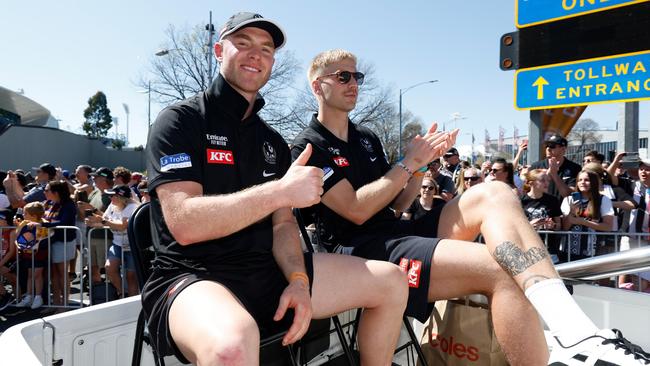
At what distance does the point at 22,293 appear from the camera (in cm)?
653

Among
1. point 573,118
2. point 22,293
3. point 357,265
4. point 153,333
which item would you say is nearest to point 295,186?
point 357,265

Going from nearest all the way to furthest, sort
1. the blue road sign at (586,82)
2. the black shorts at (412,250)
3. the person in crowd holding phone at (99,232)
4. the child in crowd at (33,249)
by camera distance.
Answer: the black shorts at (412,250), the blue road sign at (586,82), the child in crowd at (33,249), the person in crowd holding phone at (99,232)

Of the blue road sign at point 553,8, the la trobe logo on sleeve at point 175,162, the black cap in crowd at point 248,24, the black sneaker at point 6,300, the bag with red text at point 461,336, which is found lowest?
the black sneaker at point 6,300

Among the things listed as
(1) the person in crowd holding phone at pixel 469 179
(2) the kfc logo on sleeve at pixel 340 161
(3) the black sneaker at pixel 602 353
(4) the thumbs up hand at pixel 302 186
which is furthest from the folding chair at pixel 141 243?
(1) the person in crowd holding phone at pixel 469 179

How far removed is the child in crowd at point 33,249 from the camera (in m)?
6.12

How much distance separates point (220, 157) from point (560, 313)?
1327 millimetres

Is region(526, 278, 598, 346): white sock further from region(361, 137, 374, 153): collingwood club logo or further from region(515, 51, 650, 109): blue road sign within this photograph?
region(515, 51, 650, 109): blue road sign

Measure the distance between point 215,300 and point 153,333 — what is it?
0.28m

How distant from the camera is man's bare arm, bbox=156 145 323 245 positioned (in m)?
1.57

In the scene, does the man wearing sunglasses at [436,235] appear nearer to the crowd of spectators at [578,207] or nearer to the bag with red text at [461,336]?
the bag with red text at [461,336]

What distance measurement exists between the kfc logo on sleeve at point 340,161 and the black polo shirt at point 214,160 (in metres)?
0.50

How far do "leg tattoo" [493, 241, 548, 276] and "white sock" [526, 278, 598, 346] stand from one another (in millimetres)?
100

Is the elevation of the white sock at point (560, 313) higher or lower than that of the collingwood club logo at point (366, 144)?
lower

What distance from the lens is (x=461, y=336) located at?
2.29m
